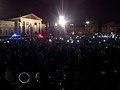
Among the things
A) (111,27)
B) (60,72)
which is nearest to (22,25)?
(111,27)

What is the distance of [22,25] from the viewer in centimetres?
6938

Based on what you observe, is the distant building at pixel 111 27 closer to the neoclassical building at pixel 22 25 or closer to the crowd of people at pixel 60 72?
the neoclassical building at pixel 22 25

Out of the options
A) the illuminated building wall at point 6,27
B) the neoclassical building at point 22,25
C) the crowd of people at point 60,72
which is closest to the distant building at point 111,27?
the neoclassical building at point 22,25

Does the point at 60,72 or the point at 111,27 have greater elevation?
the point at 111,27

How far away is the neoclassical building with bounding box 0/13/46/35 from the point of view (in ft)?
206

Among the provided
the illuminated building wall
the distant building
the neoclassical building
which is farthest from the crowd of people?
the distant building

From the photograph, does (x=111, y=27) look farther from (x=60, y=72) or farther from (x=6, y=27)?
(x=60, y=72)

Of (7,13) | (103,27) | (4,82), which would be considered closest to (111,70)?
(4,82)

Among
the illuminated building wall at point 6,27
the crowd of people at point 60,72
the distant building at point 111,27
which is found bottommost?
the crowd of people at point 60,72

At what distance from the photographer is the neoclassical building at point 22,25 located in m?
62.8

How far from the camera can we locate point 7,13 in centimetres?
8025

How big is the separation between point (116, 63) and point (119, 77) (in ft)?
4.66

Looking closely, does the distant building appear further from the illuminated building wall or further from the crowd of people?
the crowd of people

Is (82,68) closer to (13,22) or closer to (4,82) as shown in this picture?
(4,82)
